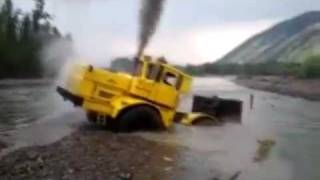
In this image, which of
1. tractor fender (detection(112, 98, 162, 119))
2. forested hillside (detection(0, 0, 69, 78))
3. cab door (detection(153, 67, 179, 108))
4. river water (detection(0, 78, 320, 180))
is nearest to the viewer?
river water (detection(0, 78, 320, 180))

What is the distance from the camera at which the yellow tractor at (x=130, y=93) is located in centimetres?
2758

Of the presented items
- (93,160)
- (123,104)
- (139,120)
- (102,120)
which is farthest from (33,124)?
(93,160)

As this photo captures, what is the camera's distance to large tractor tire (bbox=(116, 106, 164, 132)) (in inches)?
1088

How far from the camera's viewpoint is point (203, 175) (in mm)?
19875

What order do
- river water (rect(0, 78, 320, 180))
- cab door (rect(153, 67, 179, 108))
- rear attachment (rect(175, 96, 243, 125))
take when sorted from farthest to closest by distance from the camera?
rear attachment (rect(175, 96, 243, 125))
cab door (rect(153, 67, 179, 108))
river water (rect(0, 78, 320, 180))

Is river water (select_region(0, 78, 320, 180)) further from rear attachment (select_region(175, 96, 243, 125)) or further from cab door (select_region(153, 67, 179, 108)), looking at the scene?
cab door (select_region(153, 67, 179, 108))

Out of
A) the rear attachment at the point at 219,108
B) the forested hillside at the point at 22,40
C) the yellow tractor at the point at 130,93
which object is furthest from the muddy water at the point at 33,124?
the forested hillside at the point at 22,40

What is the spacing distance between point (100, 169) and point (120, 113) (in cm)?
833

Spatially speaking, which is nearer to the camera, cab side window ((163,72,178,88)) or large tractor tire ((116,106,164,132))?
large tractor tire ((116,106,164,132))

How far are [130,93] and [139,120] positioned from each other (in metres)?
1.16

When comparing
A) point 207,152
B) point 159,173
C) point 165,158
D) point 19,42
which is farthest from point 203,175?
point 19,42

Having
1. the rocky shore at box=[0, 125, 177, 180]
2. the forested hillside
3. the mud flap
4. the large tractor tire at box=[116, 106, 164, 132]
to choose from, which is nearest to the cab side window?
the large tractor tire at box=[116, 106, 164, 132]

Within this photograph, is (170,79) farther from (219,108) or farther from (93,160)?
(93,160)

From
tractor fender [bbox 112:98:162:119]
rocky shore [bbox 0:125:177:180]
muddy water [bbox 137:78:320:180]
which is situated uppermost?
tractor fender [bbox 112:98:162:119]
